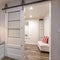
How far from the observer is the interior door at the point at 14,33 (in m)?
2.95

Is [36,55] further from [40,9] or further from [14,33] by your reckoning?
[40,9]

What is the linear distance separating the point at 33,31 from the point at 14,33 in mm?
5236

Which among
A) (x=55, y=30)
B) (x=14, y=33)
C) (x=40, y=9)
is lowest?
(x=14, y=33)

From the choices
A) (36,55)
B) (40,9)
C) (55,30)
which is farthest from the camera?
(40,9)

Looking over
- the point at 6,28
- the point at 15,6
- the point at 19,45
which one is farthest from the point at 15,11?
the point at 19,45

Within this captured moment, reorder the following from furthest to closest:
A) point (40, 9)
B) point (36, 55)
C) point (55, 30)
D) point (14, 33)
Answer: point (40, 9) < point (36, 55) < point (14, 33) < point (55, 30)

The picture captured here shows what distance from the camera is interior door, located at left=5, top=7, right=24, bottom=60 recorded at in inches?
116

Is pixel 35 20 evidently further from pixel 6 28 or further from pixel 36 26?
pixel 6 28

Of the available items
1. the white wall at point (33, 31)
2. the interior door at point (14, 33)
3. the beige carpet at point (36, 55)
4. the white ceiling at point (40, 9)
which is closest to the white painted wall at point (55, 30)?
the white ceiling at point (40, 9)

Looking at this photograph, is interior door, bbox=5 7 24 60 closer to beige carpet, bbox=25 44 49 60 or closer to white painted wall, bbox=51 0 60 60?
white painted wall, bbox=51 0 60 60

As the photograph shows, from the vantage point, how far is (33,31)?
8305mm

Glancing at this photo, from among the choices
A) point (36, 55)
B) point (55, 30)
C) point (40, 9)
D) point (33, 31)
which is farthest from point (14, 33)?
point (33, 31)

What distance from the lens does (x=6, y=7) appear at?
10.8ft

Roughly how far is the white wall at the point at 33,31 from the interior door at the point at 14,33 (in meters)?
5.16
